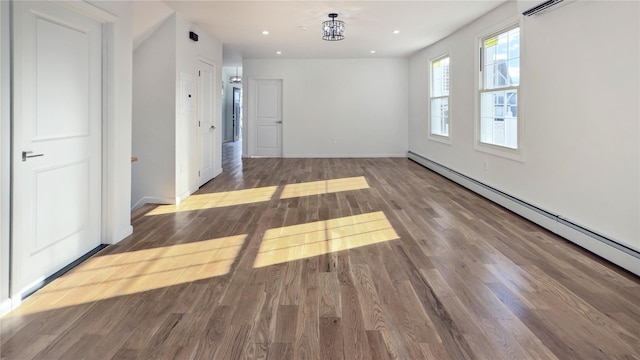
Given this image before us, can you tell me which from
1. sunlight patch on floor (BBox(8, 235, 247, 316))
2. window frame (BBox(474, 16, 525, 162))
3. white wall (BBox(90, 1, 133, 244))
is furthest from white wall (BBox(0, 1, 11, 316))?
window frame (BBox(474, 16, 525, 162))

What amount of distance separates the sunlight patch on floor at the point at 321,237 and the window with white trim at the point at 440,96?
4.02 metres

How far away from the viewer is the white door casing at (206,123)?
6.36 meters

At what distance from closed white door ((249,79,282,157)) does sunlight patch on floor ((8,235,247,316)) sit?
7.10 m

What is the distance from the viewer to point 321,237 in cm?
381

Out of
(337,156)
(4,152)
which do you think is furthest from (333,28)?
(337,156)

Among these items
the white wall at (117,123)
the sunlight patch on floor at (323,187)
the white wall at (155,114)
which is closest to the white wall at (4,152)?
the white wall at (117,123)

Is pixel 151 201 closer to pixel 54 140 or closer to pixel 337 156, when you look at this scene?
pixel 54 140

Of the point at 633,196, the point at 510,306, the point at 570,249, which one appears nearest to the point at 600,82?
the point at 633,196

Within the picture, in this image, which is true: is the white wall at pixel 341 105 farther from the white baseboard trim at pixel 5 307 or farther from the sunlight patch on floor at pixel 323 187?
the white baseboard trim at pixel 5 307

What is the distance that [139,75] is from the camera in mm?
5145

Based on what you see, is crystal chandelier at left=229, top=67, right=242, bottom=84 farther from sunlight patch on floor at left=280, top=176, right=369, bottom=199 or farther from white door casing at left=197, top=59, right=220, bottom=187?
sunlight patch on floor at left=280, top=176, right=369, bottom=199

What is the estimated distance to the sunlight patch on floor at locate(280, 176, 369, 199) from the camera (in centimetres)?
600

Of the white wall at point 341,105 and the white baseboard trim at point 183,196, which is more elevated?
the white wall at point 341,105

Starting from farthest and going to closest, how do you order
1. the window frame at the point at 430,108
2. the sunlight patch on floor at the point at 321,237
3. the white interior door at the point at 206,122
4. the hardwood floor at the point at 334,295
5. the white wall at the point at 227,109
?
the white wall at the point at 227,109, the window frame at the point at 430,108, the white interior door at the point at 206,122, the sunlight patch on floor at the point at 321,237, the hardwood floor at the point at 334,295
